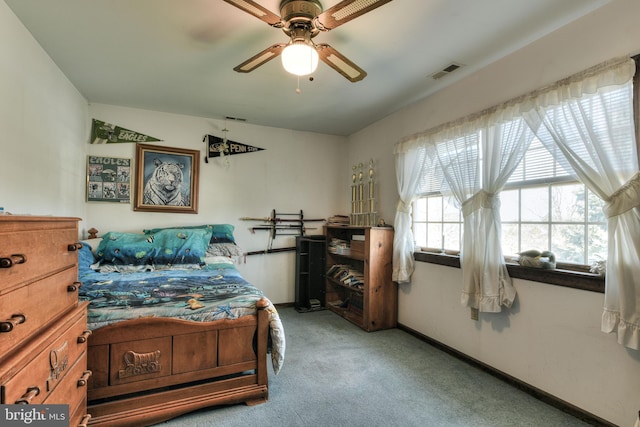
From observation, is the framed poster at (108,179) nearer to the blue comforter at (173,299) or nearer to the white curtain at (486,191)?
the blue comforter at (173,299)

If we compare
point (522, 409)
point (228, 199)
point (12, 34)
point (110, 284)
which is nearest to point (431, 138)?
point (522, 409)

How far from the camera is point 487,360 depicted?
2436 millimetres

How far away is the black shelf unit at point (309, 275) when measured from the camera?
13.4 feet

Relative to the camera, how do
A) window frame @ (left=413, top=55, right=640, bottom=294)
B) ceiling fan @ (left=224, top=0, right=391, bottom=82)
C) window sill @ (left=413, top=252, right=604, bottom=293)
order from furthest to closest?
window sill @ (left=413, top=252, right=604, bottom=293), window frame @ (left=413, top=55, right=640, bottom=294), ceiling fan @ (left=224, top=0, right=391, bottom=82)

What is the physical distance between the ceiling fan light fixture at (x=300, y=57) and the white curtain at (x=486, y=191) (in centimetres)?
152

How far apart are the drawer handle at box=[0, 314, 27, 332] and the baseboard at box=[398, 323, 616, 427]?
2780mm

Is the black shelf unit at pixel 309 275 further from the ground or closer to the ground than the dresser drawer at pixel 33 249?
closer to the ground

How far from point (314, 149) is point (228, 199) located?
1427 millimetres

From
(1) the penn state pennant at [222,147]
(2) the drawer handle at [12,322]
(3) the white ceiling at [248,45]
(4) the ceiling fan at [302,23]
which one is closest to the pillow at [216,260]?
(1) the penn state pennant at [222,147]

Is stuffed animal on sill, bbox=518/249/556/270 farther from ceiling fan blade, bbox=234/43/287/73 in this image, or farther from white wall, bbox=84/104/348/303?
white wall, bbox=84/104/348/303

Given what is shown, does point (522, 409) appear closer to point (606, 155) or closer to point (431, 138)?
point (606, 155)

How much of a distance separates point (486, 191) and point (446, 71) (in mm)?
1067

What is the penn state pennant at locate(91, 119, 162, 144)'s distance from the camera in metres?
3.38

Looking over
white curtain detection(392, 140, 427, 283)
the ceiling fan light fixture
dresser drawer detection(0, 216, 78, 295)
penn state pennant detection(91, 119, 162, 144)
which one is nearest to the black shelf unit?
white curtain detection(392, 140, 427, 283)
